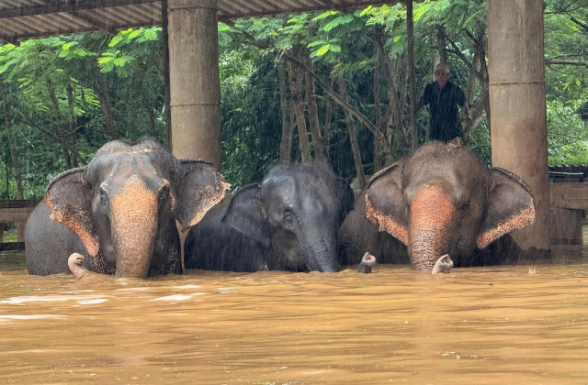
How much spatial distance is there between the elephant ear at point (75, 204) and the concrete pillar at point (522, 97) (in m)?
3.58

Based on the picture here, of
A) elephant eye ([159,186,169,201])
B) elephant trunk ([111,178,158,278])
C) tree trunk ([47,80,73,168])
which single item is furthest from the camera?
tree trunk ([47,80,73,168])

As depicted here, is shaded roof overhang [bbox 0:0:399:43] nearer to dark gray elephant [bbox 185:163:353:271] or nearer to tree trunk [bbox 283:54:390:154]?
dark gray elephant [bbox 185:163:353:271]

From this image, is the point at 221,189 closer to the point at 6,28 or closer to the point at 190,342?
the point at 190,342

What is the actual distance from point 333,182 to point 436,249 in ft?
4.12

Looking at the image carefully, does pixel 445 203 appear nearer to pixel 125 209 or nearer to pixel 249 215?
pixel 249 215

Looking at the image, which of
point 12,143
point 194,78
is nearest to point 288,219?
point 194,78

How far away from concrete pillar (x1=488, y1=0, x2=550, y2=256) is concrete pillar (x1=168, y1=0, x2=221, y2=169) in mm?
2649

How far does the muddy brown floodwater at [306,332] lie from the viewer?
3.38 metres

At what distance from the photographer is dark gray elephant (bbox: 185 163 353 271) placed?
873cm

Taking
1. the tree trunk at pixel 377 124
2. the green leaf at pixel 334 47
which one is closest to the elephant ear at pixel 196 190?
the green leaf at pixel 334 47

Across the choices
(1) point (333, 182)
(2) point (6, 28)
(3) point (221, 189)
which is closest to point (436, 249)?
(1) point (333, 182)

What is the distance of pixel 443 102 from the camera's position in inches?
493

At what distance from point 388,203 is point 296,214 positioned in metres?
0.92

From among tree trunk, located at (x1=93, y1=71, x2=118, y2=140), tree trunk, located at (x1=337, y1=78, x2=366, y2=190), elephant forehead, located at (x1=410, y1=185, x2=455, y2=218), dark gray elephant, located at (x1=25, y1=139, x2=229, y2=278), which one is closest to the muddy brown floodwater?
dark gray elephant, located at (x1=25, y1=139, x2=229, y2=278)
